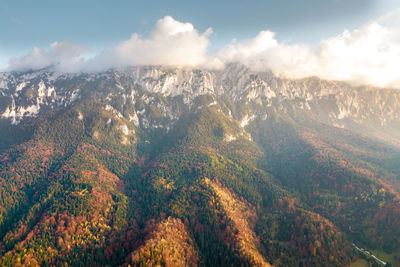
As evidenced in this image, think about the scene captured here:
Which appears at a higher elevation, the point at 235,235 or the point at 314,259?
the point at 235,235

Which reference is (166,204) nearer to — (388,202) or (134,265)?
(134,265)

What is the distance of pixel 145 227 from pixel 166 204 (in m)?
27.4

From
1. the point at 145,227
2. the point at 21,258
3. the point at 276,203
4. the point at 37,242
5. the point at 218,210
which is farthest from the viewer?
the point at 276,203

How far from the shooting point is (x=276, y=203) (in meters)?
196

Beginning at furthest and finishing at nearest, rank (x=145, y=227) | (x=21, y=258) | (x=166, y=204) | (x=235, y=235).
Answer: (x=166, y=204) < (x=145, y=227) < (x=235, y=235) < (x=21, y=258)

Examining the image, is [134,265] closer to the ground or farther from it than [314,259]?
farther from it

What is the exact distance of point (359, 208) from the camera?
179625 millimetres

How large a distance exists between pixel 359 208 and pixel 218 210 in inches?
4768

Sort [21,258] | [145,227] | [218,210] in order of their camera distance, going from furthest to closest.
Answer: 1. [218,210]
2. [145,227]
3. [21,258]

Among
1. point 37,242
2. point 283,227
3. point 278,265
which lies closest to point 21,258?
point 37,242

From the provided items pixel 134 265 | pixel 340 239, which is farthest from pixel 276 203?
pixel 134 265

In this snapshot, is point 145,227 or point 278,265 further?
point 145,227

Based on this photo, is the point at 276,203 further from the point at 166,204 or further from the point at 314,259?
the point at 166,204

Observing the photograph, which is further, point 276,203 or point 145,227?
point 276,203
